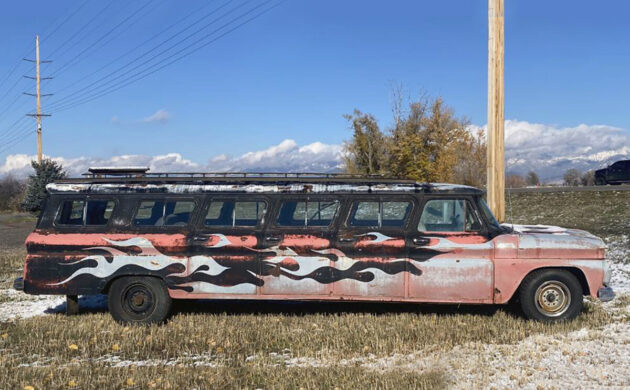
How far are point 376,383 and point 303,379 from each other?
2.27 feet

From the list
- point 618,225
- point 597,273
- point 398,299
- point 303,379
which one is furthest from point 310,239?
point 618,225

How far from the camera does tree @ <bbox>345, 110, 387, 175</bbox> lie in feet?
134

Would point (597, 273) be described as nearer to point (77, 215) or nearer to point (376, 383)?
point (376, 383)

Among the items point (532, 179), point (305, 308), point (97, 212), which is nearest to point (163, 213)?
point (97, 212)

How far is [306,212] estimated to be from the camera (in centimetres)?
721

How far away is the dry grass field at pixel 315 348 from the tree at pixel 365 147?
1293 inches

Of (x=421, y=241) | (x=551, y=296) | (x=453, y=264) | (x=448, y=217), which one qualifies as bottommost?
(x=551, y=296)

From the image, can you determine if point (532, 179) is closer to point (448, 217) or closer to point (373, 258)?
point (448, 217)

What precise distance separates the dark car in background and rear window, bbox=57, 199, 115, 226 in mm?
31475

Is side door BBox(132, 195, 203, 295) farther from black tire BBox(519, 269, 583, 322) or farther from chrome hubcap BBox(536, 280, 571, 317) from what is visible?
chrome hubcap BBox(536, 280, 571, 317)

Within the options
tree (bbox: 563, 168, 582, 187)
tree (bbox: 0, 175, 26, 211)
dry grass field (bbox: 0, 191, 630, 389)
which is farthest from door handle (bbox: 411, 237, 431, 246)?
tree (bbox: 0, 175, 26, 211)

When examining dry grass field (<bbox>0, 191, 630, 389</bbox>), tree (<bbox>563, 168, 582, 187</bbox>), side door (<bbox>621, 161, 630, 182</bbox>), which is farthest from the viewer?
tree (<bbox>563, 168, 582, 187</bbox>)

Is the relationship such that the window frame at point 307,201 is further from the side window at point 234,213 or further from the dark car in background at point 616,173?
the dark car in background at point 616,173

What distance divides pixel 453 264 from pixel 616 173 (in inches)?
1172
